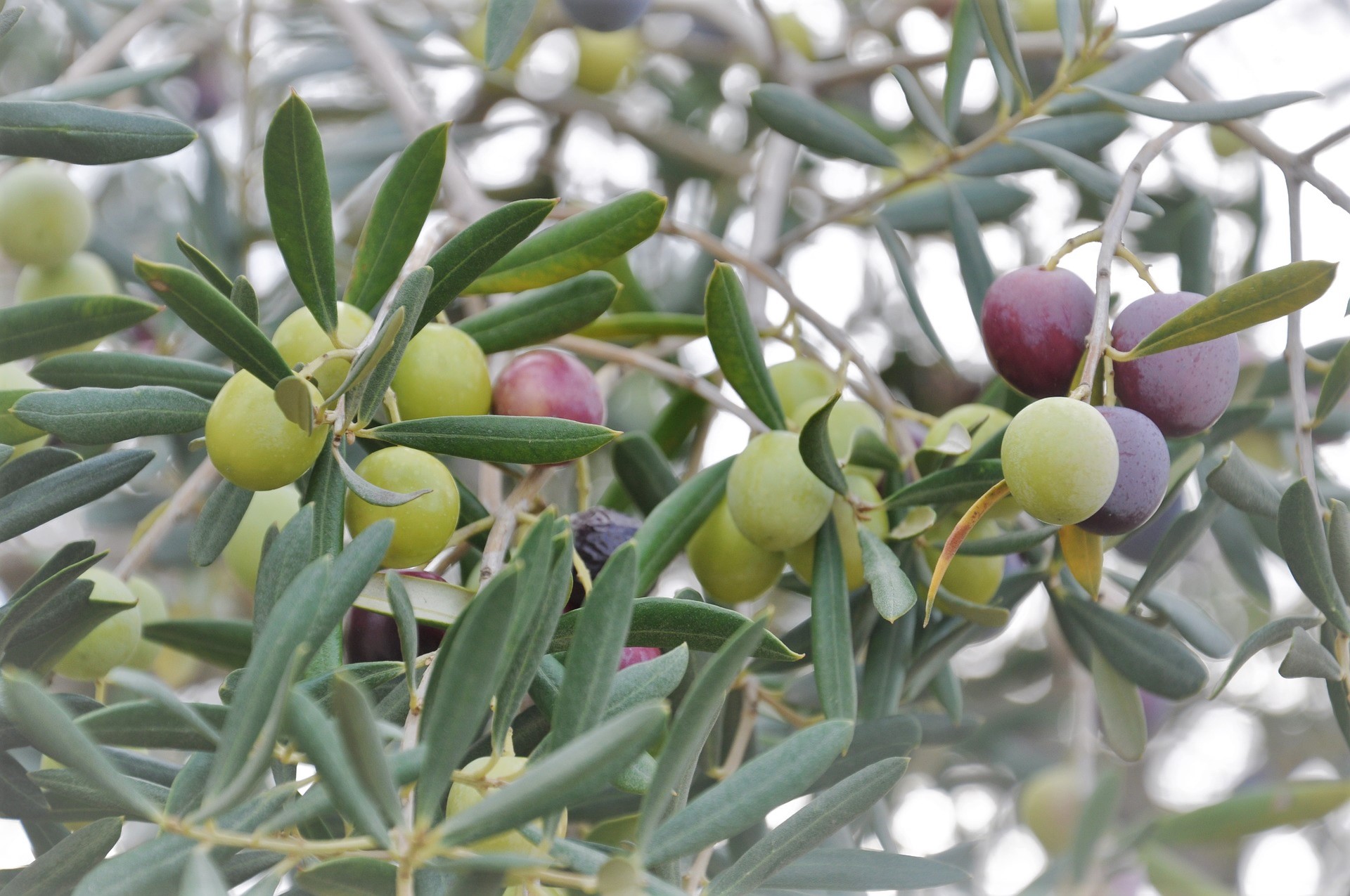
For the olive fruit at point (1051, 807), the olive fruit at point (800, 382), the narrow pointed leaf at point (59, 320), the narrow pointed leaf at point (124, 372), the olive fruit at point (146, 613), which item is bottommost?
the olive fruit at point (1051, 807)

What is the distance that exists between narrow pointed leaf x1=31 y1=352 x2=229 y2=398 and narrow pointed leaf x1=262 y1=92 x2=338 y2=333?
0.09 metres

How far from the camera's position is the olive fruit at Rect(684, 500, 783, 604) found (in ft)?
3.07

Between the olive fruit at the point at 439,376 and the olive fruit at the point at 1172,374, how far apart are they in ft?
1.47

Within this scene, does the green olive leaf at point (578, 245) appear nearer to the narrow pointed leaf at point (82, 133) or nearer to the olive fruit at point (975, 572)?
the narrow pointed leaf at point (82, 133)

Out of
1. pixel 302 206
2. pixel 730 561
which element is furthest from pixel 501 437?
pixel 730 561

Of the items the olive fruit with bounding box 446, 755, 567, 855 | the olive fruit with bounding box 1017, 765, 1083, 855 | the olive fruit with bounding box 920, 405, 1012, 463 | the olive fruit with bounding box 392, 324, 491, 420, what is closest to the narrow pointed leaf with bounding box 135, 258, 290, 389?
the olive fruit with bounding box 392, 324, 491, 420

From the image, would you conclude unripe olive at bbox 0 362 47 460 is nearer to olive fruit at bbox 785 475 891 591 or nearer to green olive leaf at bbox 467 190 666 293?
green olive leaf at bbox 467 190 666 293

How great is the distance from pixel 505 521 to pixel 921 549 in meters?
0.34

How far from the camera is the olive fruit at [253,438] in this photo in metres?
0.67

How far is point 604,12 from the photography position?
131cm

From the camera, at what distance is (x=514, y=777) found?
2.00 feet

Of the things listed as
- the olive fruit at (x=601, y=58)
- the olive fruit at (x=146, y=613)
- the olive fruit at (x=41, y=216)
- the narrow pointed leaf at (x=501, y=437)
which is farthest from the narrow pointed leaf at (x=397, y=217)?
the olive fruit at (x=601, y=58)

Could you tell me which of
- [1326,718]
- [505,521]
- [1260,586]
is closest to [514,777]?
[505,521]

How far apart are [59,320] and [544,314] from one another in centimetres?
33
